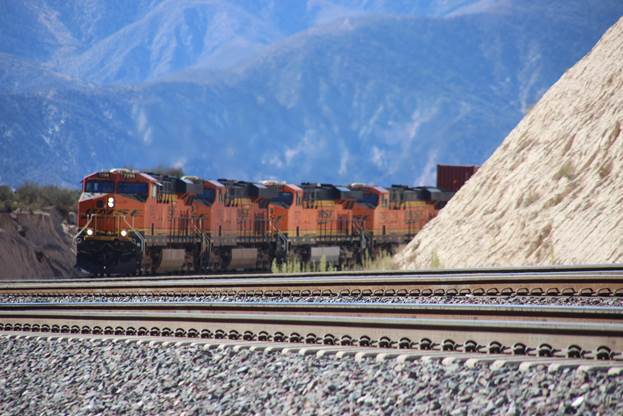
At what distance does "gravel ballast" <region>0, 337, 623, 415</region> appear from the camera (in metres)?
7.88

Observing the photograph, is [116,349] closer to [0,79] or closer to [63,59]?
[0,79]

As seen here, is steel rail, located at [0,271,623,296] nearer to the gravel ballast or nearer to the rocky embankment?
the gravel ballast

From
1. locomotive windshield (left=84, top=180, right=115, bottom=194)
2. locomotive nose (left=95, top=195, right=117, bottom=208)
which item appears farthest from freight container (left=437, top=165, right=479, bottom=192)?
locomotive nose (left=95, top=195, right=117, bottom=208)

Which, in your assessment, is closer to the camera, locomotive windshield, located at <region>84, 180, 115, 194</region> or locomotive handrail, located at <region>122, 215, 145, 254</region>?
A: locomotive handrail, located at <region>122, 215, 145, 254</region>

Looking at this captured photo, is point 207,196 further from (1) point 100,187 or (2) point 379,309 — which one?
(2) point 379,309

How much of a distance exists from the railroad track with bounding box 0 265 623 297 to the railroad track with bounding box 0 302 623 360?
2.71m

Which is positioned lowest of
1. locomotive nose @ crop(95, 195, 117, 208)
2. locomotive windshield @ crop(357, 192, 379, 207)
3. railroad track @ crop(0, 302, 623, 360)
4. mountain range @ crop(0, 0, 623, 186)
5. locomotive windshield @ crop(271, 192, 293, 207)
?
railroad track @ crop(0, 302, 623, 360)

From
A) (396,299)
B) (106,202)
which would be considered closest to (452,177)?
(106,202)

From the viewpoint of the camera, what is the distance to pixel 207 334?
38.4 ft

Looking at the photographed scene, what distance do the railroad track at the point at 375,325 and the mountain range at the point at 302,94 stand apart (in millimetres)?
63294

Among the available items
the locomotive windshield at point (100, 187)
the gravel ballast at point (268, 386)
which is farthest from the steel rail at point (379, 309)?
the locomotive windshield at point (100, 187)

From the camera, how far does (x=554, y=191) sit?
74.9 feet

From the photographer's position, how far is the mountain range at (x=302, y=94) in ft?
367

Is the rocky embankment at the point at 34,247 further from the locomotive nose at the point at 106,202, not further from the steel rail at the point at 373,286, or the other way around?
the steel rail at the point at 373,286
